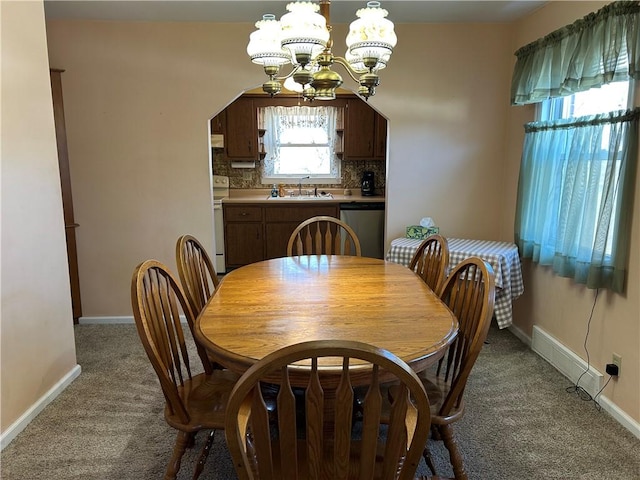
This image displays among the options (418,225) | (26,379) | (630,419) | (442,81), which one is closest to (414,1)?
(442,81)

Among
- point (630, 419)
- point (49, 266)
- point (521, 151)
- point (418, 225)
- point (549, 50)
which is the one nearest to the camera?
point (630, 419)

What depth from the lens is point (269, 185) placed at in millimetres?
5852

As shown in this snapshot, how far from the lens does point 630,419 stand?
2223 millimetres

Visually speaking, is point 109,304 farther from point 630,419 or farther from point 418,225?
point 630,419

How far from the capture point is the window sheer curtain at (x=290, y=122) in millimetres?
5754

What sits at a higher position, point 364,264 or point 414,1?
point 414,1

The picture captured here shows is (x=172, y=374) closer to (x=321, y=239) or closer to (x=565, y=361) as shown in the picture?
(x=321, y=239)

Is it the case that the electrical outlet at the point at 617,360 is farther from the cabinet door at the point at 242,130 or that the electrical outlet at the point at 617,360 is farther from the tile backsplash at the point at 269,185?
the cabinet door at the point at 242,130

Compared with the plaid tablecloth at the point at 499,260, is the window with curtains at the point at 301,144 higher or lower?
higher

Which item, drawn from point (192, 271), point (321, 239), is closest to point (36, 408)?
point (192, 271)

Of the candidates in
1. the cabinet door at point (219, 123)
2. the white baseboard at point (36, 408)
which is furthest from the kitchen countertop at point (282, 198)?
the white baseboard at point (36, 408)

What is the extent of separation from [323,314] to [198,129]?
231 centimetres

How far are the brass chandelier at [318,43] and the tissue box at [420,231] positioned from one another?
1.67 meters

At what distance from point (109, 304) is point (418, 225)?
8.63 ft
